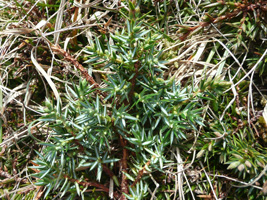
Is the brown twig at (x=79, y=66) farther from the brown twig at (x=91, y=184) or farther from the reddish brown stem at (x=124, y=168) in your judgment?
the brown twig at (x=91, y=184)

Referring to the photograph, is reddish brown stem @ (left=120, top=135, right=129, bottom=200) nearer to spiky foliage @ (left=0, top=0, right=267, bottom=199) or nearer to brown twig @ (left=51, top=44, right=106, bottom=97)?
spiky foliage @ (left=0, top=0, right=267, bottom=199)

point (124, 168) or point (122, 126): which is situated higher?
point (122, 126)

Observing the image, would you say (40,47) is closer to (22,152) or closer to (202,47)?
(22,152)

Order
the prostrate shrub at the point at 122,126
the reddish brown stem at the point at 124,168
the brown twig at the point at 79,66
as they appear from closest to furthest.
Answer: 1. the prostrate shrub at the point at 122,126
2. the reddish brown stem at the point at 124,168
3. the brown twig at the point at 79,66

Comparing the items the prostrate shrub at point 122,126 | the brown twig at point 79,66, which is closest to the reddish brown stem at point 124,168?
the prostrate shrub at point 122,126

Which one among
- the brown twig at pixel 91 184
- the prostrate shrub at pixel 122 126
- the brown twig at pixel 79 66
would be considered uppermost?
the brown twig at pixel 79 66

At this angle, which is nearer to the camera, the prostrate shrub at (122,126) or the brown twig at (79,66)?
the prostrate shrub at (122,126)

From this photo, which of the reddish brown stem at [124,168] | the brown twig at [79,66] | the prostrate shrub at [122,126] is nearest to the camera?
the prostrate shrub at [122,126]

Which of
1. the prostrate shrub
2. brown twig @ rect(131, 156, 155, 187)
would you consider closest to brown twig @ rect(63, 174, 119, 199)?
the prostrate shrub

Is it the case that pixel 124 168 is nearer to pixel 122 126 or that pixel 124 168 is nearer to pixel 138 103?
pixel 122 126

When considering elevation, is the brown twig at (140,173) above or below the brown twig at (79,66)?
below

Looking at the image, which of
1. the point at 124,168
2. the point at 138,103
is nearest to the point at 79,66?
the point at 138,103

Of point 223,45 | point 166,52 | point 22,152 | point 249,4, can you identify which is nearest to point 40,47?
point 22,152
